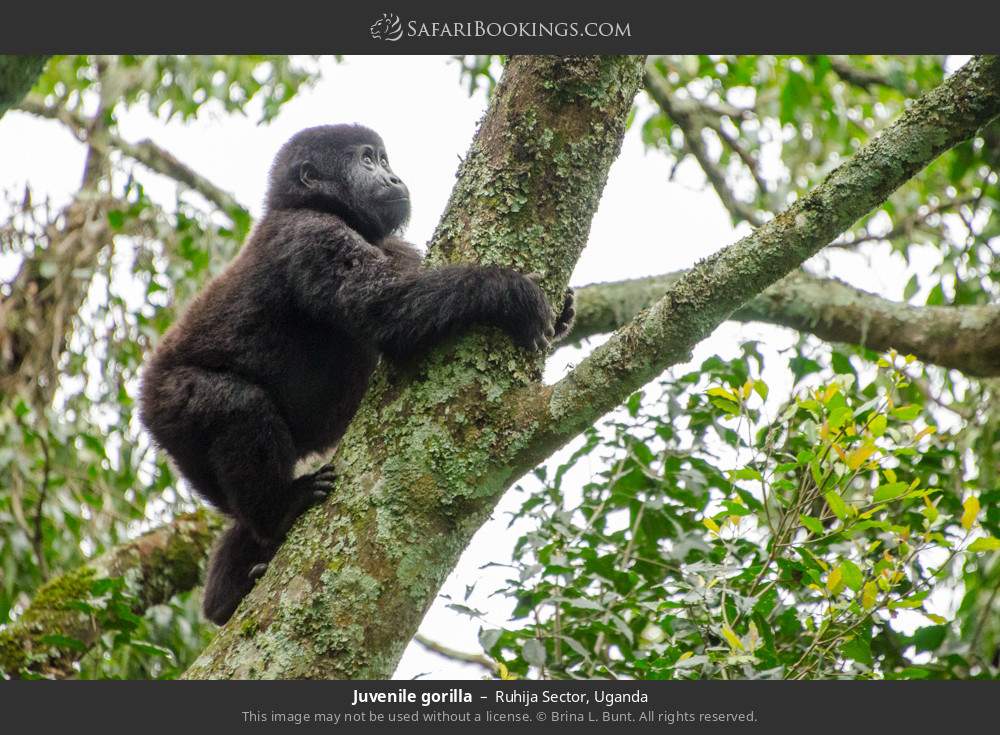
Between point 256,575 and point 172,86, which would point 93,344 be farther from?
point 256,575

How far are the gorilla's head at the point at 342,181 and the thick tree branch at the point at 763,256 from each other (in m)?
2.56

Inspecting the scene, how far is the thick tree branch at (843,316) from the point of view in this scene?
6426 millimetres

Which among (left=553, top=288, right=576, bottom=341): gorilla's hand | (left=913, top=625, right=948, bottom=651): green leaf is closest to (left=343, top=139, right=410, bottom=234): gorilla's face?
(left=553, top=288, right=576, bottom=341): gorilla's hand

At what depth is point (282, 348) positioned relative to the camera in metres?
5.07

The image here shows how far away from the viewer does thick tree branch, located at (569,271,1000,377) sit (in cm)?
643

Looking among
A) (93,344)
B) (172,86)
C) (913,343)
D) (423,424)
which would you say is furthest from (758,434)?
(172,86)

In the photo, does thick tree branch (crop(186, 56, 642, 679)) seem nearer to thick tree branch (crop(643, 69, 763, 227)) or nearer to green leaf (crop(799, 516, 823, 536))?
green leaf (crop(799, 516, 823, 536))

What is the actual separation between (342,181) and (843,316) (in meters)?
3.41

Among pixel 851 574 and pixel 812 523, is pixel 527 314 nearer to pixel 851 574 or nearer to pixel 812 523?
pixel 812 523

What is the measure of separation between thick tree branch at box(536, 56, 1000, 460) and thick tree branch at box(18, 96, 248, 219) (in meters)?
6.22

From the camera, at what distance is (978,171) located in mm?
8141

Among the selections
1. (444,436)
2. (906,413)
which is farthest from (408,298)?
(906,413)

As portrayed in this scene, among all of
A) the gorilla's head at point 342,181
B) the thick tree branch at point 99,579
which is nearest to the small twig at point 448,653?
the thick tree branch at point 99,579
